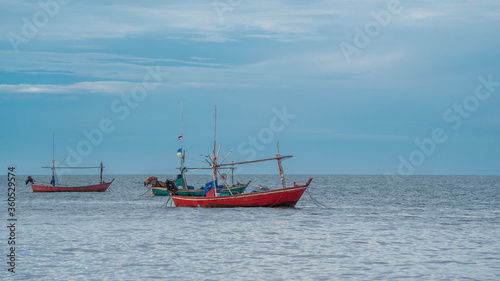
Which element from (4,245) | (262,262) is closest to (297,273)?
(262,262)

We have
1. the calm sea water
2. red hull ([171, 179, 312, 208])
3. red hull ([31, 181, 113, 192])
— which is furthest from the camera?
red hull ([31, 181, 113, 192])

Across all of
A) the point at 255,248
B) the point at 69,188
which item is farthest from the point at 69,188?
the point at 255,248

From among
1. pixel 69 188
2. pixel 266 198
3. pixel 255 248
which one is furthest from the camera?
pixel 69 188

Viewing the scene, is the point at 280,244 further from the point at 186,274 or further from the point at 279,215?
the point at 279,215

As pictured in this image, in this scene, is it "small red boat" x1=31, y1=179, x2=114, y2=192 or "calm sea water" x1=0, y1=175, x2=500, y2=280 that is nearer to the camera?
"calm sea water" x1=0, y1=175, x2=500, y2=280

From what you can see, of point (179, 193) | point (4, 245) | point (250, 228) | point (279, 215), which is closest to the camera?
point (4, 245)

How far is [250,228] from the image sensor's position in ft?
117

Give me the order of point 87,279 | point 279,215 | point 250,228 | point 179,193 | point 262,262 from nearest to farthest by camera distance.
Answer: point 87,279, point 262,262, point 250,228, point 279,215, point 179,193

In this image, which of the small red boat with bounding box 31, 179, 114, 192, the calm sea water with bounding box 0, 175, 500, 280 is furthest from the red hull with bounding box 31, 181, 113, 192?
the calm sea water with bounding box 0, 175, 500, 280

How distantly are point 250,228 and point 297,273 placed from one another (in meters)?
15.0

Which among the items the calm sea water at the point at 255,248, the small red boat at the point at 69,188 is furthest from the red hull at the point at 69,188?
the calm sea water at the point at 255,248

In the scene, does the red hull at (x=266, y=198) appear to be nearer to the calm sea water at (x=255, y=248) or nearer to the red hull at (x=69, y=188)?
the calm sea water at (x=255, y=248)

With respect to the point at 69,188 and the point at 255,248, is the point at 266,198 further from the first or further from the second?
the point at 69,188

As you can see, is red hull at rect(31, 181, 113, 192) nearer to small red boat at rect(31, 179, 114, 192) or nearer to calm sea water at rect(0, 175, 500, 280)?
small red boat at rect(31, 179, 114, 192)
